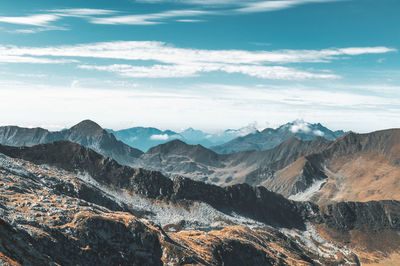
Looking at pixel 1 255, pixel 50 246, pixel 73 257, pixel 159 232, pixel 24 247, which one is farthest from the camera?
pixel 159 232

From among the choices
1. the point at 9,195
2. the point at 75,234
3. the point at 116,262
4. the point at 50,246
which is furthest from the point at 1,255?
the point at 9,195

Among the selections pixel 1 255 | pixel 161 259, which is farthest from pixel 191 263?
pixel 1 255

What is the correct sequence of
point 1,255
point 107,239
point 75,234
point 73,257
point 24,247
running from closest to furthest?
point 1,255 < point 24,247 < point 73,257 < point 75,234 < point 107,239

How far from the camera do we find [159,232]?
7628 inches

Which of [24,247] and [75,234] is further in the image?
[75,234]

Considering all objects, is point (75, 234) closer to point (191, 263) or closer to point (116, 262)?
point (116, 262)

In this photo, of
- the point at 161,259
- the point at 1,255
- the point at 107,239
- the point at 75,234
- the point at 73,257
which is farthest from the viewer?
the point at 161,259

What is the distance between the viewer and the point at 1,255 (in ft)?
239

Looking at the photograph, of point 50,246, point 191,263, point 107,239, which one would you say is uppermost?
point 50,246

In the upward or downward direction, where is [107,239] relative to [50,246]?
downward

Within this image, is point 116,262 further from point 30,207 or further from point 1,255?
point 1,255

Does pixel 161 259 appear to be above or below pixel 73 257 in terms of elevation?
below

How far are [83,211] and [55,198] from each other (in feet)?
75.0

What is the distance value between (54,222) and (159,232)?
200 feet
